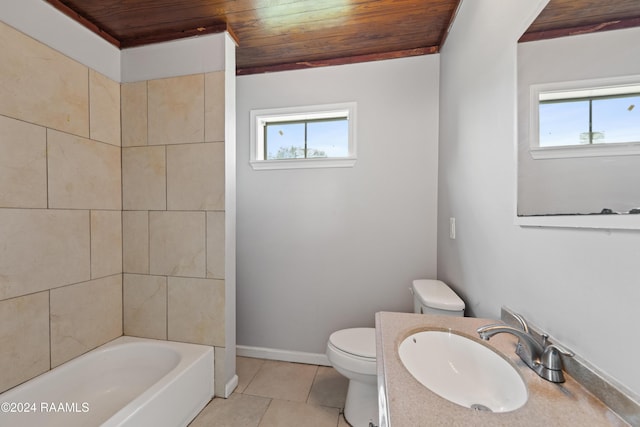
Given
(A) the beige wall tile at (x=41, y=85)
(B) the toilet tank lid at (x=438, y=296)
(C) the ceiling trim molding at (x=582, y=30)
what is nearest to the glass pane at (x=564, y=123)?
(C) the ceiling trim molding at (x=582, y=30)

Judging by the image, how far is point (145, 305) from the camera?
6.34ft

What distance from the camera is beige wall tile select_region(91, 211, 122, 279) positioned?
69.2 inches

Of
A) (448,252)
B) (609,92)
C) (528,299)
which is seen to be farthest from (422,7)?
(528,299)

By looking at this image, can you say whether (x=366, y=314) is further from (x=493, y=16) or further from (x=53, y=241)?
(x=53, y=241)

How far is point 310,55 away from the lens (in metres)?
2.14

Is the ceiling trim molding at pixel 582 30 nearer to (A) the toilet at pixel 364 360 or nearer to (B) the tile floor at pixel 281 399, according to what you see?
(A) the toilet at pixel 364 360

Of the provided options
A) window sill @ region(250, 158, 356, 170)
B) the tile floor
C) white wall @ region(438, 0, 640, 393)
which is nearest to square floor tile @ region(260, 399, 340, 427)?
the tile floor

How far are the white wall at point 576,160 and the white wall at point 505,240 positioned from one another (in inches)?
2.6

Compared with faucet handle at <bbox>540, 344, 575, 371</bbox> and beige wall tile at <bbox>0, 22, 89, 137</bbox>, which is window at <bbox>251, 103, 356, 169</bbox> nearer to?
beige wall tile at <bbox>0, 22, 89, 137</bbox>

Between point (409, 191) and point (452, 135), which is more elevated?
point (452, 135)

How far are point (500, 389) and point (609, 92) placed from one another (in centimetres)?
83

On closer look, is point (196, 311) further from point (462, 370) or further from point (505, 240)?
point (505, 240)

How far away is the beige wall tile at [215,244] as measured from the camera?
5.86ft

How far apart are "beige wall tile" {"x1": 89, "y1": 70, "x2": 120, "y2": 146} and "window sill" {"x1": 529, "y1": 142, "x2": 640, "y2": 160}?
244 cm
